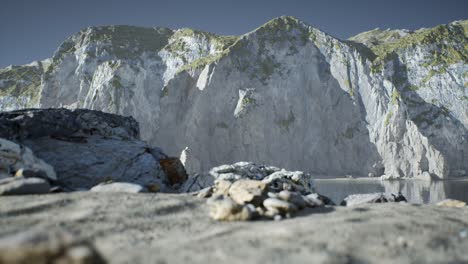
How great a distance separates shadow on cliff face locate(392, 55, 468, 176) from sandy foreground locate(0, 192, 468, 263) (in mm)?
78925

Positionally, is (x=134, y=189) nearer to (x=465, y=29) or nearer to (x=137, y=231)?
(x=137, y=231)

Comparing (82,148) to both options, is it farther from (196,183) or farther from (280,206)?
(280,206)

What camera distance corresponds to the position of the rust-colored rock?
46.0 feet

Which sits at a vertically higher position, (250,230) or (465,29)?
(465,29)

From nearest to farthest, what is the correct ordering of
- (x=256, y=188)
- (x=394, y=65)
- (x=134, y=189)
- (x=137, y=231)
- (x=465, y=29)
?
(x=137, y=231)
(x=256, y=188)
(x=134, y=189)
(x=394, y=65)
(x=465, y=29)

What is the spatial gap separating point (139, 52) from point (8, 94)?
4276 cm

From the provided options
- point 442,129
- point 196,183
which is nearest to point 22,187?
point 196,183

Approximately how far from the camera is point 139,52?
88.2 m

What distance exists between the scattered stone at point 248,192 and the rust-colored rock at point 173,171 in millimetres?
6712

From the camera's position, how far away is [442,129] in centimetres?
7356

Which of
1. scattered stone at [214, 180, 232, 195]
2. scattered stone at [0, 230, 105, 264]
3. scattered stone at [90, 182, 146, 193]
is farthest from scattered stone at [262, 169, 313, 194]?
scattered stone at [0, 230, 105, 264]

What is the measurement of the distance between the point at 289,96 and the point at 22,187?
78.4m

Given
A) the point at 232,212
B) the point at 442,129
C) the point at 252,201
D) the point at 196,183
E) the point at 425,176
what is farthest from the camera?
the point at 442,129

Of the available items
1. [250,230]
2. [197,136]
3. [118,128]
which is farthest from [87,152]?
[197,136]
